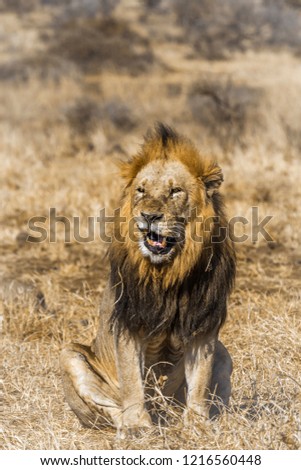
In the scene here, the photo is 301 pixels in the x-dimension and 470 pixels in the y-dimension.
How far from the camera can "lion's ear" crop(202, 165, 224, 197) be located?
5160mm

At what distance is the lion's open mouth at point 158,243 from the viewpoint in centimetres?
498

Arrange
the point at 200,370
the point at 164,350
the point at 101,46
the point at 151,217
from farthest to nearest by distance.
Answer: the point at 101,46, the point at 164,350, the point at 200,370, the point at 151,217

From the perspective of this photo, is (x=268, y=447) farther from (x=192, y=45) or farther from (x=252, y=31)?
(x=252, y=31)

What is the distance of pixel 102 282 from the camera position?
9.20m

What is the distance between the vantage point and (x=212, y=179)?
17.0 ft

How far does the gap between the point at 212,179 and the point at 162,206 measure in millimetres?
365

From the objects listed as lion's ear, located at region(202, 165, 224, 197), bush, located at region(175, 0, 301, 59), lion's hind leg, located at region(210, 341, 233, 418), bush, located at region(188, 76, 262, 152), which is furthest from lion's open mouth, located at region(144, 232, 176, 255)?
bush, located at region(175, 0, 301, 59)

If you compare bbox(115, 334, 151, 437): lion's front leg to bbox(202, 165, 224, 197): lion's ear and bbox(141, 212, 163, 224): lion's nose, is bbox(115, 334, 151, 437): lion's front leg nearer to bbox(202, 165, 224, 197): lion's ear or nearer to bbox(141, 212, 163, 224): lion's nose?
bbox(141, 212, 163, 224): lion's nose

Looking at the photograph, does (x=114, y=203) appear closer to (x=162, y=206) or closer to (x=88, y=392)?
(x=88, y=392)

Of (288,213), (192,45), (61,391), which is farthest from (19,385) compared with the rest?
(192,45)

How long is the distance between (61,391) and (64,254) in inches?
163

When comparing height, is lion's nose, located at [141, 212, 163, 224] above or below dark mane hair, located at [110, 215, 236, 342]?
above

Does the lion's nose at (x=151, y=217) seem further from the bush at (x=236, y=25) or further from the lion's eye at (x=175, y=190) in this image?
the bush at (x=236, y=25)

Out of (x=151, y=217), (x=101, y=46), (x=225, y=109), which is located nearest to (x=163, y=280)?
(x=151, y=217)
